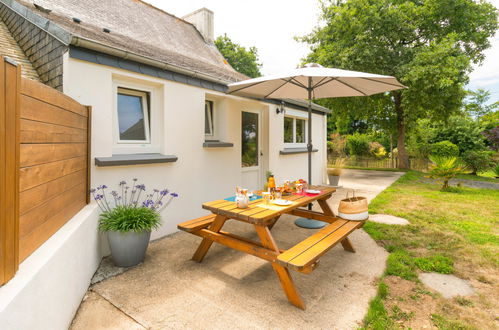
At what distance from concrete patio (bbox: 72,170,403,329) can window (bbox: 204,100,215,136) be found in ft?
8.68

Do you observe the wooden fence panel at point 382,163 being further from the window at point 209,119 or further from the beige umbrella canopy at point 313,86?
the window at point 209,119

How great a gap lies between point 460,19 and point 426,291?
46.8 ft

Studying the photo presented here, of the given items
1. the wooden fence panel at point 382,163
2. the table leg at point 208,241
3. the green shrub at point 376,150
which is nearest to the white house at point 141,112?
the table leg at point 208,241

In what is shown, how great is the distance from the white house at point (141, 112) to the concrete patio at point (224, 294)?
367 mm

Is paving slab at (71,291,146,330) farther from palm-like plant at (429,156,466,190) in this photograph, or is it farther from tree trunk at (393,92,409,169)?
tree trunk at (393,92,409,169)

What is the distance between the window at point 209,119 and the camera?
18.4ft

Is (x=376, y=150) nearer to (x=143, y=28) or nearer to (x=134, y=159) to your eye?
(x=143, y=28)

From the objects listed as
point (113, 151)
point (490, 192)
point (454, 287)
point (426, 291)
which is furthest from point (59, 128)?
point (490, 192)

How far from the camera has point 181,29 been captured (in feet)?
30.2

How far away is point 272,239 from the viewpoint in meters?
2.74

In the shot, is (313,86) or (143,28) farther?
(143,28)

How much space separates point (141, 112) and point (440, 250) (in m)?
4.89

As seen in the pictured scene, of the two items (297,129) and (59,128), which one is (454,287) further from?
(297,129)

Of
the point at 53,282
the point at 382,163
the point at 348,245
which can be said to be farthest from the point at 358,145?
the point at 53,282
